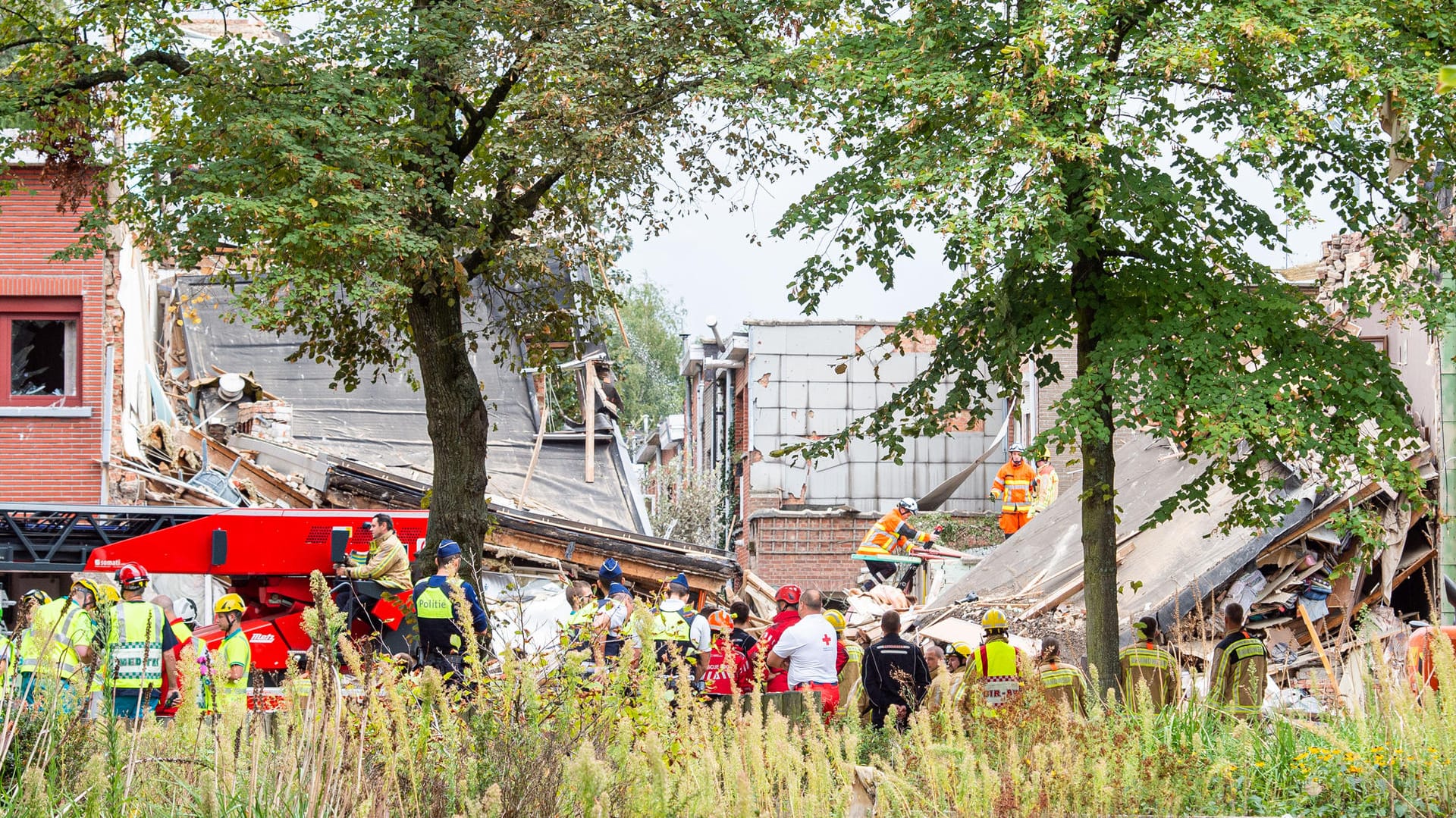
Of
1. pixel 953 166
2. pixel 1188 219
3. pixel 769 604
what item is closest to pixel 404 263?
pixel 953 166

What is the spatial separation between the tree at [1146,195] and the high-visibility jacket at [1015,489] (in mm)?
12395

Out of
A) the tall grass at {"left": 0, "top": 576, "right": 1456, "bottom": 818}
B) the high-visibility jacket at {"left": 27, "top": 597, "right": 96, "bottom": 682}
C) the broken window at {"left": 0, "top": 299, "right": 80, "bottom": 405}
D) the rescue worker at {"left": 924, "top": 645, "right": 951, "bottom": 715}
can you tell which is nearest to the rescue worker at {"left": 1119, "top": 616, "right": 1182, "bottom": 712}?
the rescue worker at {"left": 924, "top": 645, "right": 951, "bottom": 715}

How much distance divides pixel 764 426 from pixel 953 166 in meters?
22.1

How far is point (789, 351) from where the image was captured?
30953 millimetres

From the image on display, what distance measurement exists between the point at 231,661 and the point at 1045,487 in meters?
18.1

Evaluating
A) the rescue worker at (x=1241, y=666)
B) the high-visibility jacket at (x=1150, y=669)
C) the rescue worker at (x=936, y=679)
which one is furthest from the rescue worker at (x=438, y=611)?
the rescue worker at (x=1241, y=666)

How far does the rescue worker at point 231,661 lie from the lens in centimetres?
466

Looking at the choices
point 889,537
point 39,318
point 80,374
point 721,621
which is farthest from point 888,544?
point 39,318

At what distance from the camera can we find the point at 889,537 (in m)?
22.8

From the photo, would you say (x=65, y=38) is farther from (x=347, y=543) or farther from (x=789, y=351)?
(x=789, y=351)

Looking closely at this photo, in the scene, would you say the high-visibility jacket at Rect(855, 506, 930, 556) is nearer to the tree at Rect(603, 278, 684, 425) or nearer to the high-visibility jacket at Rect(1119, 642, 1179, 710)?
the high-visibility jacket at Rect(1119, 642, 1179, 710)

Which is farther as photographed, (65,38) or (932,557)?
(932,557)

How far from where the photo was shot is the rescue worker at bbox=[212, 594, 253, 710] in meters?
4.66

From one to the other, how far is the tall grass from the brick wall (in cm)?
1337
